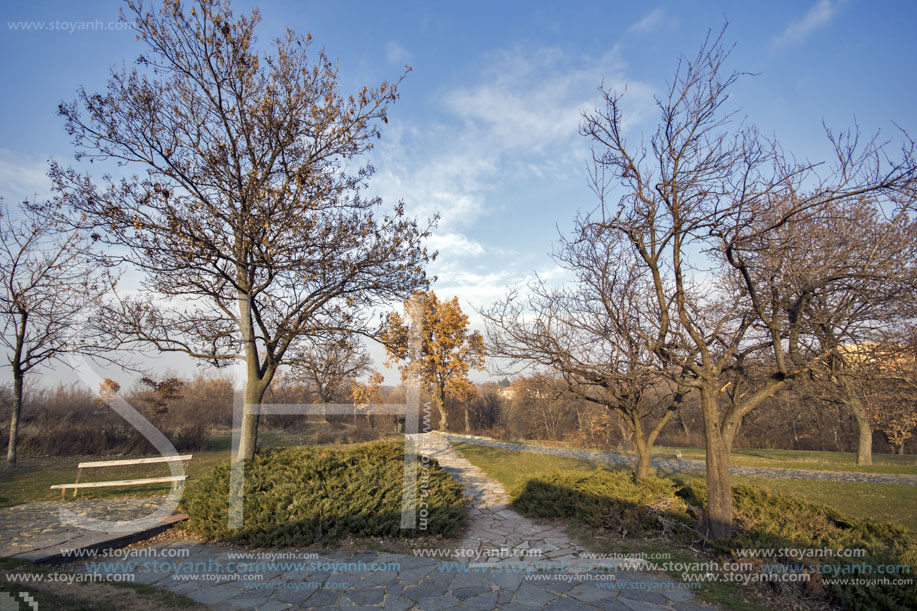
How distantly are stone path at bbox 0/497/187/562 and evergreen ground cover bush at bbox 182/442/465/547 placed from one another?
81 centimetres

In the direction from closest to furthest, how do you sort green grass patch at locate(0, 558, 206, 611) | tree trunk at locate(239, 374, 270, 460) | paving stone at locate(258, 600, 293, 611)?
green grass patch at locate(0, 558, 206, 611) → paving stone at locate(258, 600, 293, 611) → tree trunk at locate(239, 374, 270, 460)

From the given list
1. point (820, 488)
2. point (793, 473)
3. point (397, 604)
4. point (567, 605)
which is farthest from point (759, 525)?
point (793, 473)

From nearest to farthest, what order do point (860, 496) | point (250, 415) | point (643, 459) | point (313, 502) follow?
point (313, 502)
point (250, 415)
point (643, 459)
point (860, 496)

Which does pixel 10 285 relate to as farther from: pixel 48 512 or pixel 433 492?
pixel 433 492

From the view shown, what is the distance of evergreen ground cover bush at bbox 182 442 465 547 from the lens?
572cm

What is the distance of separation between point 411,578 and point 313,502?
1.86 metres

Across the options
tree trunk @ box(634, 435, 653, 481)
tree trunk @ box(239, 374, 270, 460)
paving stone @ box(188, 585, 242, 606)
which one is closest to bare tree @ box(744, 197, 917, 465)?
tree trunk @ box(634, 435, 653, 481)

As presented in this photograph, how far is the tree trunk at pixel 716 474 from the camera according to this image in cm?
553

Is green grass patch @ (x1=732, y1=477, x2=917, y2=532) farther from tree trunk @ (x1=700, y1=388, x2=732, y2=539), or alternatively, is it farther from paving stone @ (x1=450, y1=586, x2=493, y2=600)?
paving stone @ (x1=450, y1=586, x2=493, y2=600)

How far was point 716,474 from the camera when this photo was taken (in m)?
5.58

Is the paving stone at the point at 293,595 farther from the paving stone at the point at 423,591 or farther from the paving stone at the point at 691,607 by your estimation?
the paving stone at the point at 691,607

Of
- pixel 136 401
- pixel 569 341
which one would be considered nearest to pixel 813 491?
pixel 569 341

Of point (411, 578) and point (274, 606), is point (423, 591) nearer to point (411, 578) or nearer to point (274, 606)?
point (411, 578)

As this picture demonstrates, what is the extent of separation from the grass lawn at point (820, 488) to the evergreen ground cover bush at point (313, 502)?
2814mm
